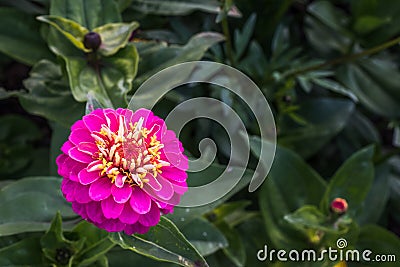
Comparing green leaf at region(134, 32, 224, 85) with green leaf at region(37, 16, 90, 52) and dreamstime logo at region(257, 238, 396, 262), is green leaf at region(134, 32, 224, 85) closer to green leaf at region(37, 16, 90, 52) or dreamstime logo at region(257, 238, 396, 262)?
green leaf at region(37, 16, 90, 52)

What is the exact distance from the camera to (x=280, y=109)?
116 centimetres

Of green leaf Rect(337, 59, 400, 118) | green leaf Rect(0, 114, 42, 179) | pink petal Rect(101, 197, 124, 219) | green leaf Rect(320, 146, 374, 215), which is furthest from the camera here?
green leaf Rect(337, 59, 400, 118)

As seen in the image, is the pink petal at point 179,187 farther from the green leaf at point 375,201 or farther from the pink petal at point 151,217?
the green leaf at point 375,201

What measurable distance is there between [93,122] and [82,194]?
0.09m

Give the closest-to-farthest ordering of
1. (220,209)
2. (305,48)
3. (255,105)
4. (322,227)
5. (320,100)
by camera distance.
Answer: (322,227)
(220,209)
(255,105)
(320,100)
(305,48)

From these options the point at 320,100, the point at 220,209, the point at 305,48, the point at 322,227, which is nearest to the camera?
the point at 322,227

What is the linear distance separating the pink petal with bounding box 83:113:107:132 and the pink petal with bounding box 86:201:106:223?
0.09 m

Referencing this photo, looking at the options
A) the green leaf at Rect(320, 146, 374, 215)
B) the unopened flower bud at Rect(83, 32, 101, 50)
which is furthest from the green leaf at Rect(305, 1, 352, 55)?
the unopened flower bud at Rect(83, 32, 101, 50)

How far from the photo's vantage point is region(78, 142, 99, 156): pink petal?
26.3 inches

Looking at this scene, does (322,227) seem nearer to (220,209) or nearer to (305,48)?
(220,209)

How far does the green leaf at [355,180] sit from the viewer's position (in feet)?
3.51

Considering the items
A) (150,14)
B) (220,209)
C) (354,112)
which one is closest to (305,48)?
(354,112)

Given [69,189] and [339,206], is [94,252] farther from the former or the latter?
[339,206]

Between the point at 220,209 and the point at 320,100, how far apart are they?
0.40m
